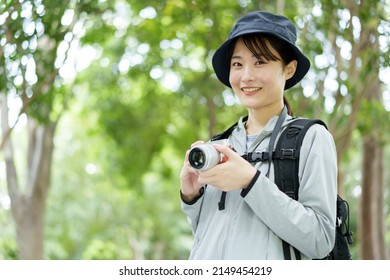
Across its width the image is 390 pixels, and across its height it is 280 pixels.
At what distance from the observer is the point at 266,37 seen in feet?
6.37

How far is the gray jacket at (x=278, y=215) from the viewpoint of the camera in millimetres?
1720

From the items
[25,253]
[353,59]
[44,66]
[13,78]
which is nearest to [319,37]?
[353,59]

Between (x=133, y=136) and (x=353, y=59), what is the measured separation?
16.1 ft

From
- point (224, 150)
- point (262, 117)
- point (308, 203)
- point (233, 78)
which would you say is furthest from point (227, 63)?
point (308, 203)

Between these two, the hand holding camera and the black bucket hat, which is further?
the black bucket hat

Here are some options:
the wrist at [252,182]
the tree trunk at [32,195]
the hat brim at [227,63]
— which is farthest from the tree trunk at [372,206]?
the wrist at [252,182]

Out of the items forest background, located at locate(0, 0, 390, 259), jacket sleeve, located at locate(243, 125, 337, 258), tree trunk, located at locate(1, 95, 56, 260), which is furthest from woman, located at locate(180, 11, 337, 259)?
tree trunk, located at locate(1, 95, 56, 260)

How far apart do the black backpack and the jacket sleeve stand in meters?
0.02

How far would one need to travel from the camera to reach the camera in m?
1.73

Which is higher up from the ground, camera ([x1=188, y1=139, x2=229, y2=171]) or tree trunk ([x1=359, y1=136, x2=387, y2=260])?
camera ([x1=188, y1=139, x2=229, y2=171])

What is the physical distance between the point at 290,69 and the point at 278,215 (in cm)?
52

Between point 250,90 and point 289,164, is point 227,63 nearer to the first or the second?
point 250,90

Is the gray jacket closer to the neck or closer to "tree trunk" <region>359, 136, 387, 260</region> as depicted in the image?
the neck

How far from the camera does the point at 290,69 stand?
203 centimetres
